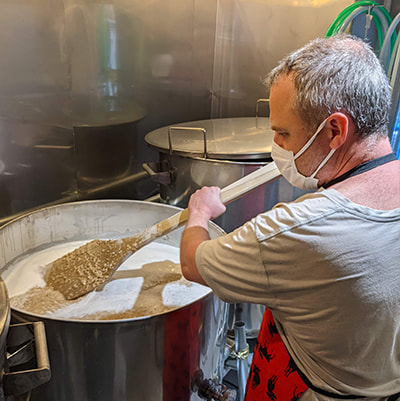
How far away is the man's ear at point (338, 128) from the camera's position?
0.67m

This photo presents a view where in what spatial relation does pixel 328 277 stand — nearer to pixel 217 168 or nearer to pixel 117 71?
pixel 217 168

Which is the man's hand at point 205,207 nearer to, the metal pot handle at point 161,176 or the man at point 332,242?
the man at point 332,242

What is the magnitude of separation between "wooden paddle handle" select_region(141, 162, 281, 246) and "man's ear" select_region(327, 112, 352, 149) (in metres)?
0.38

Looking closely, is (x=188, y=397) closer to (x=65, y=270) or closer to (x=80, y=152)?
(x=65, y=270)

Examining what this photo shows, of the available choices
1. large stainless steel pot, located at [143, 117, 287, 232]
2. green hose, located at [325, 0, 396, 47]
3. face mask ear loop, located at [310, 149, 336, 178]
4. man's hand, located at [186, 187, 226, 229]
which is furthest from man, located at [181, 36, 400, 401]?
green hose, located at [325, 0, 396, 47]

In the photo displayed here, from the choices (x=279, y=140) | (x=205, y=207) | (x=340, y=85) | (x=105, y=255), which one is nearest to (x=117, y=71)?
(x=105, y=255)

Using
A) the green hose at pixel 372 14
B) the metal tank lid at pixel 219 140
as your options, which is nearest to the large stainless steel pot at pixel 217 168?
the metal tank lid at pixel 219 140

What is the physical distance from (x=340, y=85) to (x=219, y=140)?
94cm

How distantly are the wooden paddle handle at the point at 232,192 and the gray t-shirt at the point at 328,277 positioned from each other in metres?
0.33

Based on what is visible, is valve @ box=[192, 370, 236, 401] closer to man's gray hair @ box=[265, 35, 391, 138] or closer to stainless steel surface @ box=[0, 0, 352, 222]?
man's gray hair @ box=[265, 35, 391, 138]

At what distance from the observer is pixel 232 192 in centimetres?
106

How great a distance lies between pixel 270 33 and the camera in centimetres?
232

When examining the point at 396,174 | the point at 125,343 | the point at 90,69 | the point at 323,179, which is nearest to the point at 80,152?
the point at 90,69

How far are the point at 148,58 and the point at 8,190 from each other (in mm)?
936
